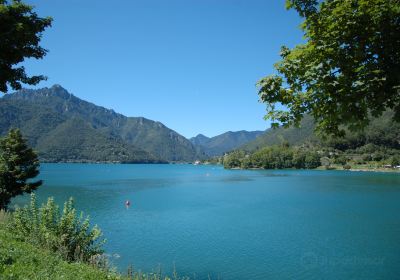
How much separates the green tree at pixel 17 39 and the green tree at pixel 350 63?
1059 centimetres

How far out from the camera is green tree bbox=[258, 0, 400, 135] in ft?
24.2

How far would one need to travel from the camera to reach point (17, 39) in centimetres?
1351

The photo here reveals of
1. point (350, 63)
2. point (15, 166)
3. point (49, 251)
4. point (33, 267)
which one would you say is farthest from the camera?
point (15, 166)

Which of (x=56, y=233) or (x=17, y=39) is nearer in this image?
(x=17, y=39)

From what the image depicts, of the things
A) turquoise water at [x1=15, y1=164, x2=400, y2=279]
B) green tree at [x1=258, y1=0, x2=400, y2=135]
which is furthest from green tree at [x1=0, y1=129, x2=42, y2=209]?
green tree at [x1=258, y1=0, x2=400, y2=135]

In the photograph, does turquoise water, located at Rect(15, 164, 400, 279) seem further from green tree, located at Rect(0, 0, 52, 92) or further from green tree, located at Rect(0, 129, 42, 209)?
green tree, located at Rect(0, 0, 52, 92)

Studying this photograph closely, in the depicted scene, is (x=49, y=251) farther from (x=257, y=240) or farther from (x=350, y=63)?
(x=257, y=240)

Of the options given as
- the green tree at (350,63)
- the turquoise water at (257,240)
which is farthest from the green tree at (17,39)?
the turquoise water at (257,240)

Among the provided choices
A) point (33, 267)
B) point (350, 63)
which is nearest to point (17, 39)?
point (33, 267)

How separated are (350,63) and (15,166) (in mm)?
42122

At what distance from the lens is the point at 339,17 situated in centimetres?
805

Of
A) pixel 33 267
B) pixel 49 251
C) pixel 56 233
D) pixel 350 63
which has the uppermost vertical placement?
pixel 350 63

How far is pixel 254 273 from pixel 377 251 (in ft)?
48.0

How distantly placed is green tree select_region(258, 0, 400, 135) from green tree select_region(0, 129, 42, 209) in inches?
1571
